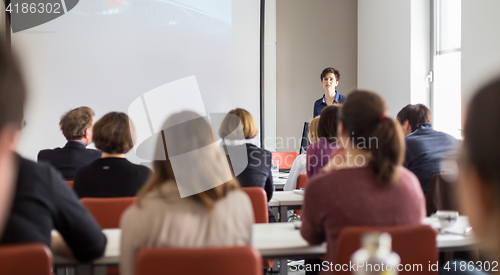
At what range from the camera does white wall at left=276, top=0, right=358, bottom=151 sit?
20.7 ft

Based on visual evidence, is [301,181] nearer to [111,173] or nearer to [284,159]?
[111,173]

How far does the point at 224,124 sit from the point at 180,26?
97.5 inches

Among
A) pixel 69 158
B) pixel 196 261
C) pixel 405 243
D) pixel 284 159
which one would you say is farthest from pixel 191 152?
pixel 284 159

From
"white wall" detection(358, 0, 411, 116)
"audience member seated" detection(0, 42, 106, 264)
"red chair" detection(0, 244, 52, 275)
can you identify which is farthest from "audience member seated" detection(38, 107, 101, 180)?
"white wall" detection(358, 0, 411, 116)

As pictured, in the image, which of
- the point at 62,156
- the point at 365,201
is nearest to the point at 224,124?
the point at 62,156

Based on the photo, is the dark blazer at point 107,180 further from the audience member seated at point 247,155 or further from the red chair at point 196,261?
the red chair at point 196,261

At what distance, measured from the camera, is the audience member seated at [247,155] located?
2902mm

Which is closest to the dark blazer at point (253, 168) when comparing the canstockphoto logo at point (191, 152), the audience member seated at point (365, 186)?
the audience member seated at point (365, 186)

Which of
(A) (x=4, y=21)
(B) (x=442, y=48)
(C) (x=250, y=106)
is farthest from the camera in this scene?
(C) (x=250, y=106)

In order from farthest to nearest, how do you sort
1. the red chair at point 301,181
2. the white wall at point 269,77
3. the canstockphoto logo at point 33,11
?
the white wall at point 269,77 → the canstockphoto logo at point 33,11 → the red chair at point 301,181

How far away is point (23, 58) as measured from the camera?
498mm

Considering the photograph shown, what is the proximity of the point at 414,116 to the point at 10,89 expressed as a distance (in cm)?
304

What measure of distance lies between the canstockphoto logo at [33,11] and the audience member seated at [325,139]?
138 inches

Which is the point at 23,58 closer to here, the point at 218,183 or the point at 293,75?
the point at 218,183
